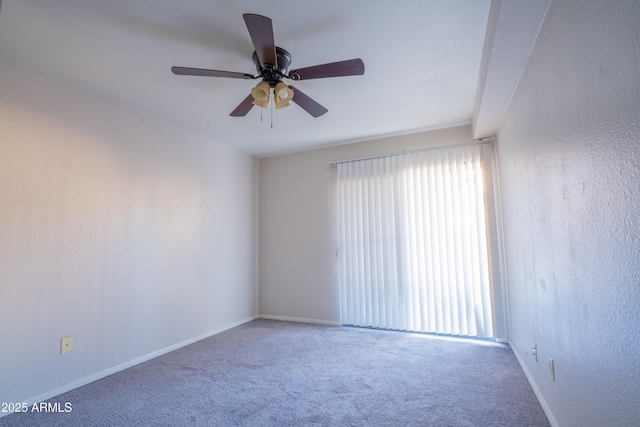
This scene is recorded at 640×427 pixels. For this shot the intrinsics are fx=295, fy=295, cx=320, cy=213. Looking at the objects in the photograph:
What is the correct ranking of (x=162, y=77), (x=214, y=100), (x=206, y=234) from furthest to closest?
1. (x=206, y=234)
2. (x=214, y=100)
3. (x=162, y=77)

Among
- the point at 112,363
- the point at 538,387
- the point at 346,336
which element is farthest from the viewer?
the point at 346,336

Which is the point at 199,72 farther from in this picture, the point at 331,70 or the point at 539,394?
the point at 539,394

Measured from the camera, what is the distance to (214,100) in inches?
107

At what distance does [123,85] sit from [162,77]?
390mm

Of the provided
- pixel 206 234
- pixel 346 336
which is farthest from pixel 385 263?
pixel 206 234

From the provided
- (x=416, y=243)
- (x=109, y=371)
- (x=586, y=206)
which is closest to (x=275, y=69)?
(x=586, y=206)

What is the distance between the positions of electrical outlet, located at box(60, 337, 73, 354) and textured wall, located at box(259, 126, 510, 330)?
2370 mm

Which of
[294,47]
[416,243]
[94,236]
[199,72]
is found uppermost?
[294,47]

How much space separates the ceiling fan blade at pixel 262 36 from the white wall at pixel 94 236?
1.80 metres

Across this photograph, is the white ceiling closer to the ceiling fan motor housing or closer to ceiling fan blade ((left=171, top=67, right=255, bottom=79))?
the ceiling fan motor housing

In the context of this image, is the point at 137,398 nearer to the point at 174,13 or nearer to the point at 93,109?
the point at 93,109

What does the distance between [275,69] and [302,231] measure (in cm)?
263

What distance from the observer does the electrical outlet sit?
7.33ft

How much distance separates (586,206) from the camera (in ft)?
3.73
